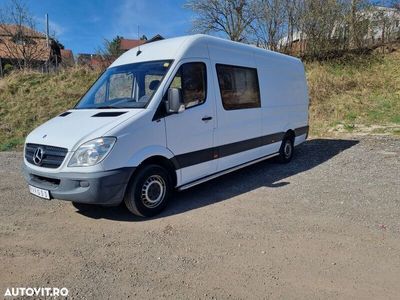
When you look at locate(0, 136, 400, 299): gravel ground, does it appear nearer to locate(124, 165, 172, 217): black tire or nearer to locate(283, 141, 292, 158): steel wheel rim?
locate(124, 165, 172, 217): black tire

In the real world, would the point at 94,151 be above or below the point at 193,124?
below

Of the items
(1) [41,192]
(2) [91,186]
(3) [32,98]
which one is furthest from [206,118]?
(3) [32,98]

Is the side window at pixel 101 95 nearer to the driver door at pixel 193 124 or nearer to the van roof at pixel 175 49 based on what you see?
the van roof at pixel 175 49

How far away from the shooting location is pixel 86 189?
4.34 metres

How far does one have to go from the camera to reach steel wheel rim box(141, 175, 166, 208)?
484 cm

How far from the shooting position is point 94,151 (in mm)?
4297

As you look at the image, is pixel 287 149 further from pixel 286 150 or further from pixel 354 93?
pixel 354 93

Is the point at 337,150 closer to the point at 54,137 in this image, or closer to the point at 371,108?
the point at 371,108

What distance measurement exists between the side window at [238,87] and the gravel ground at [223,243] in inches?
59.5

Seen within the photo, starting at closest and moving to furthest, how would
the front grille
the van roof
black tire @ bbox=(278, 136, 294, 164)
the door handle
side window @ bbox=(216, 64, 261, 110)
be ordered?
the front grille
the van roof
the door handle
side window @ bbox=(216, 64, 261, 110)
black tire @ bbox=(278, 136, 294, 164)

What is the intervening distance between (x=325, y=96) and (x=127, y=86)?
39.3ft

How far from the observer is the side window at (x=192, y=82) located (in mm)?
5207

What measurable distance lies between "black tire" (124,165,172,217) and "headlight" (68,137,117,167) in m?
0.58

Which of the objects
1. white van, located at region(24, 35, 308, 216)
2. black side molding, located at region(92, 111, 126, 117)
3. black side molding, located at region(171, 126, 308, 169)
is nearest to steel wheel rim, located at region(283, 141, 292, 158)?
black side molding, located at region(171, 126, 308, 169)
